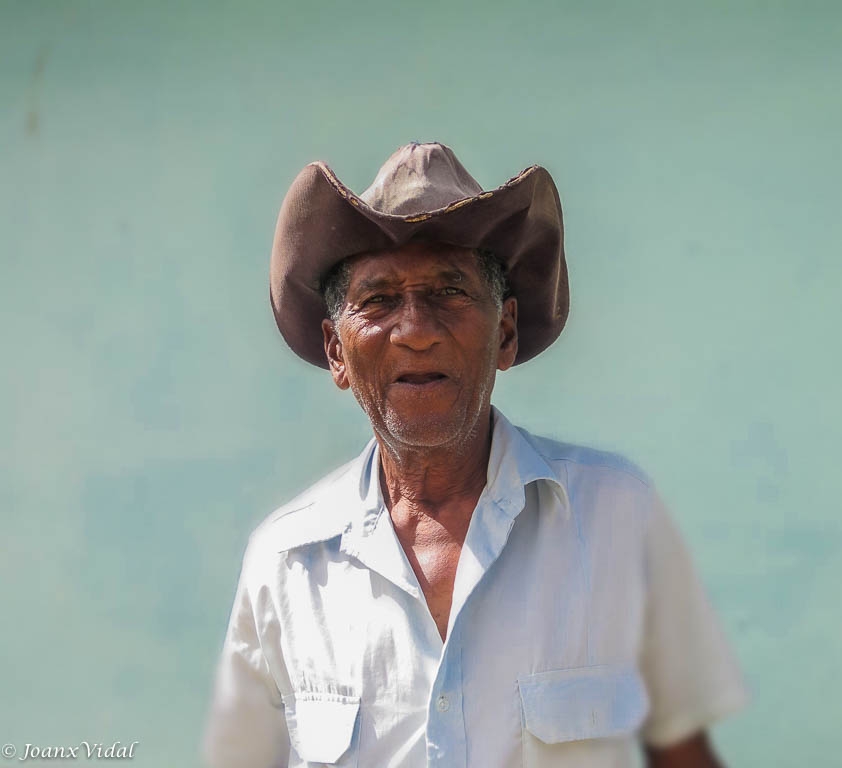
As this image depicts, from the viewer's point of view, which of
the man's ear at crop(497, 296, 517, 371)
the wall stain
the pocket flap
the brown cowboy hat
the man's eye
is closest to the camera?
the pocket flap

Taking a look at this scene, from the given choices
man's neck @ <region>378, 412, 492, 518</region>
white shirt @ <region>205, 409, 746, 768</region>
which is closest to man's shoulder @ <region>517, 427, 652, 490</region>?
white shirt @ <region>205, 409, 746, 768</region>

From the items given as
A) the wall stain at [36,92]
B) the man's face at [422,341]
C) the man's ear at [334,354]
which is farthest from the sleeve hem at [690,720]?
the wall stain at [36,92]

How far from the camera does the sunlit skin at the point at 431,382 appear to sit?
2025 millimetres

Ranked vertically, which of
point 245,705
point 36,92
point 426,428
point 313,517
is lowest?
point 245,705

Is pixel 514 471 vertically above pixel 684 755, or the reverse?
pixel 514 471

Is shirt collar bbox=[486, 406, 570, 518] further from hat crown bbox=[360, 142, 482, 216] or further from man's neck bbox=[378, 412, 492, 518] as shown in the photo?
hat crown bbox=[360, 142, 482, 216]

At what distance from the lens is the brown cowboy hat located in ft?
6.53

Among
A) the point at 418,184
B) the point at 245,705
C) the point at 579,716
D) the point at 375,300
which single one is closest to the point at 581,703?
the point at 579,716

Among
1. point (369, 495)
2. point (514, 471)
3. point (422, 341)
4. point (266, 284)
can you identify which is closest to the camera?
point (422, 341)

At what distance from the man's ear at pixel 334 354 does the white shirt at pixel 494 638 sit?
9.1 inches

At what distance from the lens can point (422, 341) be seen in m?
2.00

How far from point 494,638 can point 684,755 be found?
1.59ft

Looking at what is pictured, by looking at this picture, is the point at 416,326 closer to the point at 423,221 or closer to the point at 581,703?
the point at 423,221

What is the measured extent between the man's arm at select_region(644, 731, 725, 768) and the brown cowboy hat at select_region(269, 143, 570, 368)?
88 centimetres
